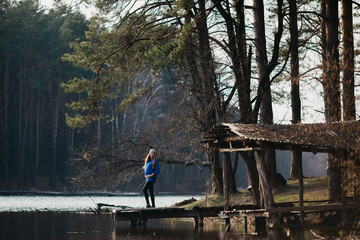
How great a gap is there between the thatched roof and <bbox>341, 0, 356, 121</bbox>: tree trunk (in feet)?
4.17

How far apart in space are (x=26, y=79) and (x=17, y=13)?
19.3 feet

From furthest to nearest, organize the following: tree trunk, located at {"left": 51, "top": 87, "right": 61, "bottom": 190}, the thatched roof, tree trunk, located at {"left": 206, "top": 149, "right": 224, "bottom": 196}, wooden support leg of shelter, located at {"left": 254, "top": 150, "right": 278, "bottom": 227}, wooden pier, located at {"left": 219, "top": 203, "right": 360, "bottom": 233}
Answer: tree trunk, located at {"left": 51, "top": 87, "right": 61, "bottom": 190}
tree trunk, located at {"left": 206, "top": 149, "right": 224, "bottom": 196}
wooden support leg of shelter, located at {"left": 254, "top": 150, "right": 278, "bottom": 227}
wooden pier, located at {"left": 219, "top": 203, "right": 360, "bottom": 233}
the thatched roof

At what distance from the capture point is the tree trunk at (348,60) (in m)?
19.5

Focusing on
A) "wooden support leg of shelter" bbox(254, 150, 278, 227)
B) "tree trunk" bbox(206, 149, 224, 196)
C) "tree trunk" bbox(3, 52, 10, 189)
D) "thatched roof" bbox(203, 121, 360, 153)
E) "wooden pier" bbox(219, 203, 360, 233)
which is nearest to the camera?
"thatched roof" bbox(203, 121, 360, 153)

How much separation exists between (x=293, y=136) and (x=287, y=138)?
33 cm

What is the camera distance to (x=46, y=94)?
2328 inches

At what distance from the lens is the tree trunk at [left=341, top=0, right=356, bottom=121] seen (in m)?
19.5

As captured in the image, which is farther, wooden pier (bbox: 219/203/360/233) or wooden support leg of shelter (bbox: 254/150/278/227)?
wooden support leg of shelter (bbox: 254/150/278/227)

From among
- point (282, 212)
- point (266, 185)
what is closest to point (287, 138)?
point (266, 185)

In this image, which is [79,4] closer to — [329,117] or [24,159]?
[329,117]

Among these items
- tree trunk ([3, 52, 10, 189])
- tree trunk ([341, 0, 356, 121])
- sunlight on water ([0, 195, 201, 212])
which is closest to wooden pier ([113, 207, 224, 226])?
tree trunk ([341, 0, 356, 121])

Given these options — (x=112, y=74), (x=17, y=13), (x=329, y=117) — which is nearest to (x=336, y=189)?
(x=329, y=117)

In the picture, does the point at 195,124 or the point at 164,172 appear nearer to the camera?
the point at 195,124

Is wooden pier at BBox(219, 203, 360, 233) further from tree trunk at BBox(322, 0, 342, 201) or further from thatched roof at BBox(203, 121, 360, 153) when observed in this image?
thatched roof at BBox(203, 121, 360, 153)
